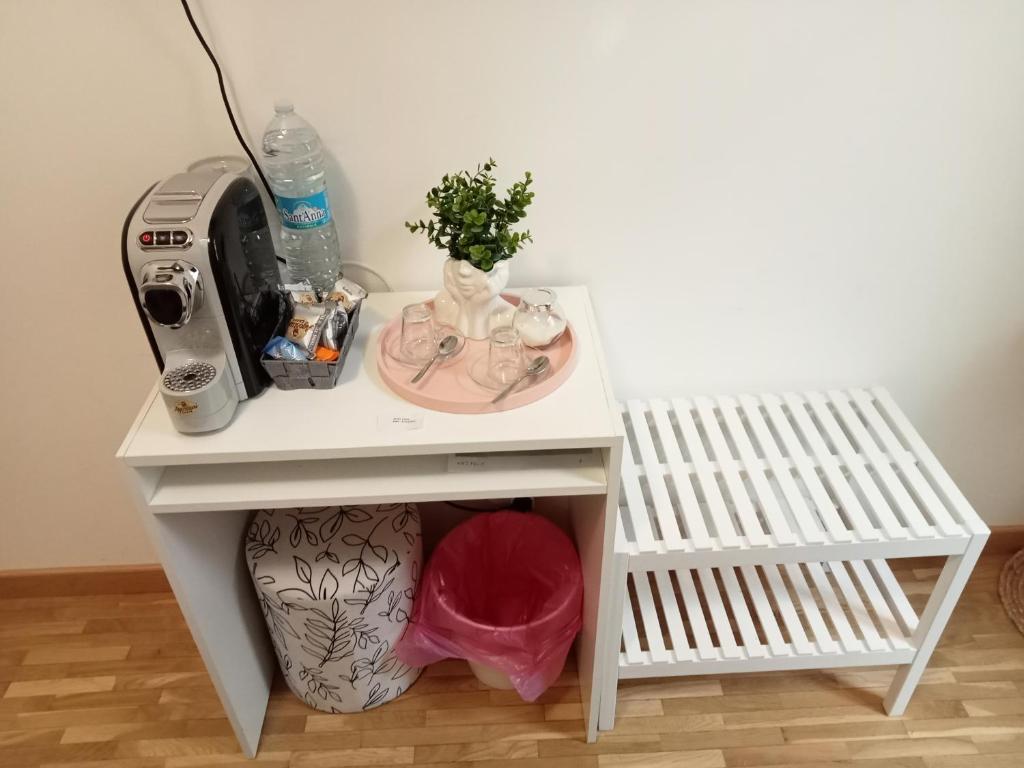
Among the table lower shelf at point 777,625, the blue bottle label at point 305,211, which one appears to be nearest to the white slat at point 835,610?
the table lower shelf at point 777,625

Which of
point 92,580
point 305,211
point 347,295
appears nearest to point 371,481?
point 347,295

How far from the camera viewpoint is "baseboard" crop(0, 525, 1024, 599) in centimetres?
172

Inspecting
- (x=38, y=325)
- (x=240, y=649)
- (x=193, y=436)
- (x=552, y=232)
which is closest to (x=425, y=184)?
(x=552, y=232)

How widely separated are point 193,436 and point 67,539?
908mm

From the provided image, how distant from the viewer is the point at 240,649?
1.39 meters

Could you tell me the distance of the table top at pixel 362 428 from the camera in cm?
100

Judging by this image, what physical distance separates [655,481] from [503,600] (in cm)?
51

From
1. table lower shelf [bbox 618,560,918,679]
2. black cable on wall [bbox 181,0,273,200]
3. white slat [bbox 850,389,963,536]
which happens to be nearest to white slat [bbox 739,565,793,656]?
table lower shelf [bbox 618,560,918,679]

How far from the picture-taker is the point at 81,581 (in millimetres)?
1734

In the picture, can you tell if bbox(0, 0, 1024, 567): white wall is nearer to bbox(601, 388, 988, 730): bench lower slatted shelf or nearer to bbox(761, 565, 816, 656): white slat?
bbox(601, 388, 988, 730): bench lower slatted shelf

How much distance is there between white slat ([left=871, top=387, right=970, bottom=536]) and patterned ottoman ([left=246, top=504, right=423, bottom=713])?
0.91 m

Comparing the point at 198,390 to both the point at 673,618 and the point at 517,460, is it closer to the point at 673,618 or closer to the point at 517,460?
the point at 517,460

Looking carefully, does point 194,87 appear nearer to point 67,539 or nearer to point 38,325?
point 38,325

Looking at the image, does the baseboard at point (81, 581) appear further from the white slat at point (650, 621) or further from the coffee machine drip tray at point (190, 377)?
the white slat at point (650, 621)
